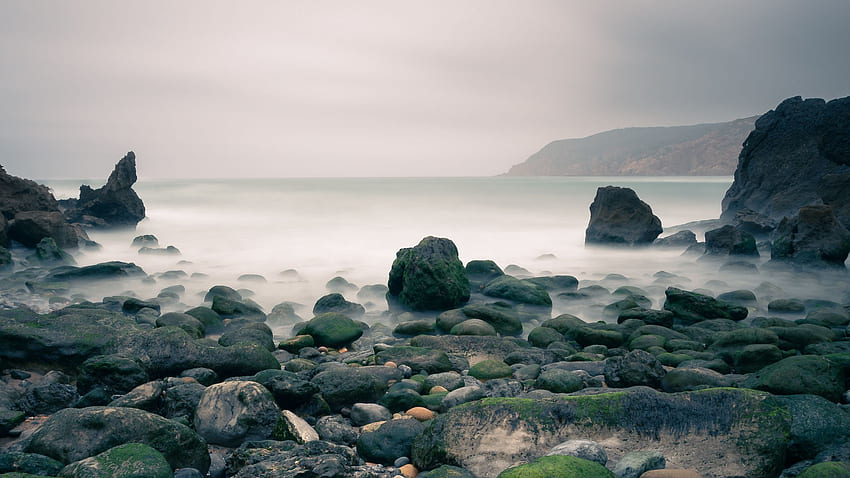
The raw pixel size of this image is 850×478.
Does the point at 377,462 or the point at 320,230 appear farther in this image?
the point at 320,230

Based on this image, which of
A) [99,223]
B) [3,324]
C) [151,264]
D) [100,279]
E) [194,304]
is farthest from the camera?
[99,223]

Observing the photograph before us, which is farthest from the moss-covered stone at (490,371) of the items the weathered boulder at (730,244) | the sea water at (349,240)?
the weathered boulder at (730,244)

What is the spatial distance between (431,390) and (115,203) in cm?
2170

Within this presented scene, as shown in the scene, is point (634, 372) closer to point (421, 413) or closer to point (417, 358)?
point (421, 413)

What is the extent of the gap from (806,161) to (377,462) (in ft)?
64.4

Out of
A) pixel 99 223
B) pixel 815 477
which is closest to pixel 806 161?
pixel 815 477

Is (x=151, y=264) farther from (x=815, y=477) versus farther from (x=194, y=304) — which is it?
(x=815, y=477)

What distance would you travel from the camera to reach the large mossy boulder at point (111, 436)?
2727 mm

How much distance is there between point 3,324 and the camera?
475 centimetres

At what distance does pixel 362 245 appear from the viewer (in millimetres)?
19203

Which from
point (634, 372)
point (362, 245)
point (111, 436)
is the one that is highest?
point (111, 436)

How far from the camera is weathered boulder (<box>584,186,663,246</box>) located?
1584cm

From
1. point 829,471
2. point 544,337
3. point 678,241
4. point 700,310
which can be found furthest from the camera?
point 678,241

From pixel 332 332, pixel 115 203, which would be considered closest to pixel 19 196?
pixel 115 203
